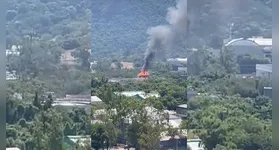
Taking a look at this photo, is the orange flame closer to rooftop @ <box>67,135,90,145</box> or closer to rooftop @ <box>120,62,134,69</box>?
rooftop @ <box>120,62,134,69</box>

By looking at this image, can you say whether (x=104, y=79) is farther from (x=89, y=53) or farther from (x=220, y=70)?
(x=220, y=70)

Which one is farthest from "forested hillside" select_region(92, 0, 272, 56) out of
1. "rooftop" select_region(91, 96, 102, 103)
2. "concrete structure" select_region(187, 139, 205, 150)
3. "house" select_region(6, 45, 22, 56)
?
"concrete structure" select_region(187, 139, 205, 150)

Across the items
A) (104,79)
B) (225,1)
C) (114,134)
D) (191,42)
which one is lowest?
(114,134)

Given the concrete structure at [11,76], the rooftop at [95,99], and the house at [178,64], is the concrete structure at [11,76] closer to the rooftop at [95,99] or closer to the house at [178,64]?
the rooftop at [95,99]

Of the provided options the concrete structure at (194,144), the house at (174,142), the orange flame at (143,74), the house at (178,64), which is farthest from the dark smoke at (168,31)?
the concrete structure at (194,144)

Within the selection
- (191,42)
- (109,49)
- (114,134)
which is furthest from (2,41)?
(191,42)

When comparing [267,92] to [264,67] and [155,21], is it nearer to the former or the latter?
[264,67]
